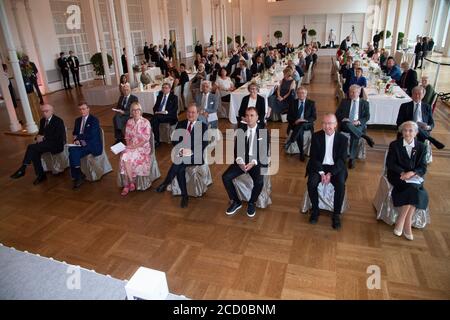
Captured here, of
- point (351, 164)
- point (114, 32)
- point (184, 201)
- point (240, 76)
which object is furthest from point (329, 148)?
point (114, 32)

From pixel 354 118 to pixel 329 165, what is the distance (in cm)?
219

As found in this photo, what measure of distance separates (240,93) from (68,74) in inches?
A: 370

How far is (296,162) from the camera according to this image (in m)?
6.18

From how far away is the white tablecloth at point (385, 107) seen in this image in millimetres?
7348

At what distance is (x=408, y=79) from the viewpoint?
27.5ft

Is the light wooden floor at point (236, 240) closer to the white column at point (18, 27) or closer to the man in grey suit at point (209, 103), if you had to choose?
the man in grey suit at point (209, 103)

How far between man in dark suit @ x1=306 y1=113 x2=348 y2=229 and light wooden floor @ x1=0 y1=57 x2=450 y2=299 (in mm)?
286

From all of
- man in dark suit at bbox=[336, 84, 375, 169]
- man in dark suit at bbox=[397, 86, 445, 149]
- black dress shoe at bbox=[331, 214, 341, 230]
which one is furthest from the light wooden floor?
man in dark suit at bbox=[397, 86, 445, 149]

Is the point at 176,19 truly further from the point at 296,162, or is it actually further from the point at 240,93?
the point at 296,162

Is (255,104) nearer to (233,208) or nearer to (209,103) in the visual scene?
(209,103)

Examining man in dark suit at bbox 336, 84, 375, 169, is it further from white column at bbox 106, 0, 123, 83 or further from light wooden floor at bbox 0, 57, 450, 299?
white column at bbox 106, 0, 123, 83

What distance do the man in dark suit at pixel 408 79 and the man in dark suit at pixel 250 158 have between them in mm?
5500

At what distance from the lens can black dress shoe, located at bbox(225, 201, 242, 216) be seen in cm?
454

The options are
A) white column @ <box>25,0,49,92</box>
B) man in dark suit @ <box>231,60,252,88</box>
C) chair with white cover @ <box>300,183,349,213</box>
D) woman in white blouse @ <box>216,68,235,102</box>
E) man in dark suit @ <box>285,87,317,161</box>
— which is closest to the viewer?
chair with white cover @ <box>300,183,349,213</box>
